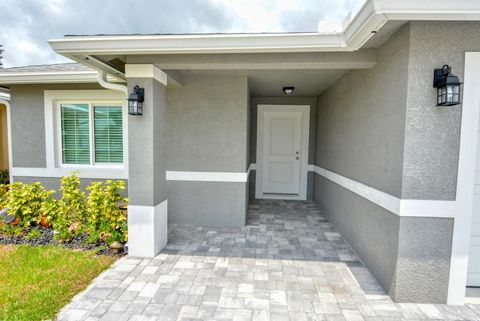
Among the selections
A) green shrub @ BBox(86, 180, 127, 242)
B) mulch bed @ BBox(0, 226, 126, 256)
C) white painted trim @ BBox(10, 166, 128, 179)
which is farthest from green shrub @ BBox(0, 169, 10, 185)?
green shrub @ BBox(86, 180, 127, 242)

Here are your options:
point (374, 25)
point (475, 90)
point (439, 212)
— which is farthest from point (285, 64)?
point (439, 212)

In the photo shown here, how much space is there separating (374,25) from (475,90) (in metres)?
1.11

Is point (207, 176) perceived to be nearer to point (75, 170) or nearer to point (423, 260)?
point (75, 170)

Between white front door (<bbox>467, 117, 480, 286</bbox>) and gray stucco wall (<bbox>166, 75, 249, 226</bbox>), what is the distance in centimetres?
304

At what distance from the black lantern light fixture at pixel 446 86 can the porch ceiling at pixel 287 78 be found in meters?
1.84

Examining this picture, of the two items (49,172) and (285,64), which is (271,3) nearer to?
(285,64)

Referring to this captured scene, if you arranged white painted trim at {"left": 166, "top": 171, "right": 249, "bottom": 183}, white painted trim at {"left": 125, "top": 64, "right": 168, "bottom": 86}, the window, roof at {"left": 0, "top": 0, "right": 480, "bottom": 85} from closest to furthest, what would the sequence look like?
roof at {"left": 0, "top": 0, "right": 480, "bottom": 85} → white painted trim at {"left": 125, "top": 64, "right": 168, "bottom": 86} → white painted trim at {"left": 166, "top": 171, "right": 249, "bottom": 183} → the window

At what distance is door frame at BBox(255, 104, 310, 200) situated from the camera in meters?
6.50

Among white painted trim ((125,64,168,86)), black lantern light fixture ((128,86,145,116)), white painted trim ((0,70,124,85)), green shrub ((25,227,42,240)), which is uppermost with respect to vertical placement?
white painted trim ((0,70,124,85))

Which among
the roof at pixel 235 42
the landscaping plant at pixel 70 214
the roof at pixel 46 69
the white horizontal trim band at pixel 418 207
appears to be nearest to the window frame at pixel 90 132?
the roof at pixel 46 69

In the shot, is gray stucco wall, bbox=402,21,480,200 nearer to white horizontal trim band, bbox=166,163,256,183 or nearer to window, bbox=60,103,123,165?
white horizontal trim band, bbox=166,163,256,183

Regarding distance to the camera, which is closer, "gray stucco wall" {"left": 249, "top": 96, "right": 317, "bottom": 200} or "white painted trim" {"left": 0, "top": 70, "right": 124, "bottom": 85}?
"white painted trim" {"left": 0, "top": 70, "right": 124, "bottom": 85}

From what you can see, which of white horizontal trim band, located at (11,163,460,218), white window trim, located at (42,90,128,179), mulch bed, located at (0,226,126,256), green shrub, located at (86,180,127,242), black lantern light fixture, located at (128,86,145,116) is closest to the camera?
white horizontal trim band, located at (11,163,460,218)

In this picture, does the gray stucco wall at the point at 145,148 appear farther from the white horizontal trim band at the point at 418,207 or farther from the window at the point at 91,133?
the white horizontal trim band at the point at 418,207
